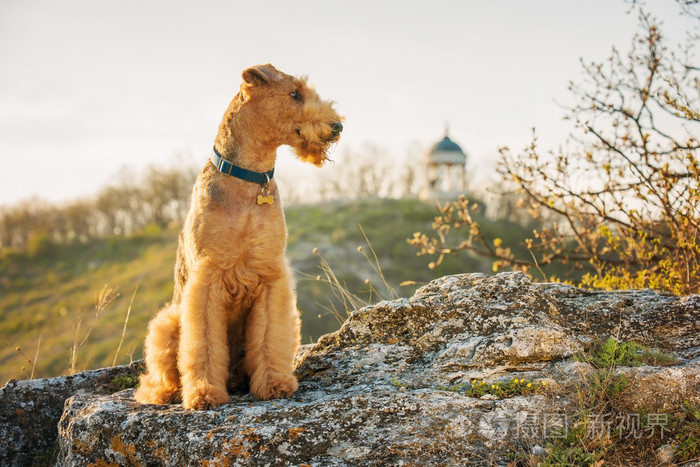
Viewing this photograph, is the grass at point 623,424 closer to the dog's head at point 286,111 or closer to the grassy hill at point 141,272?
the dog's head at point 286,111

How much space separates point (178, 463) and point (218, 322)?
37.1 inches

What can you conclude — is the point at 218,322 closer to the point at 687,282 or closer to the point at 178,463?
the point at 178,463

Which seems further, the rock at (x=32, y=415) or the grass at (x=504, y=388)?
the rock at (x=32, y=415)

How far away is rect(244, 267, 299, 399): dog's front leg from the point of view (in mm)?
3096

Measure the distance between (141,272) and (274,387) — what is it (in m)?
29.0

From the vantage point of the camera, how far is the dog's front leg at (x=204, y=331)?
3.04 metres

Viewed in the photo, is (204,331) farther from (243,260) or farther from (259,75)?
(259,75)

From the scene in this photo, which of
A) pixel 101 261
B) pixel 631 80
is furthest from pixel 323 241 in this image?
pixel 631 80

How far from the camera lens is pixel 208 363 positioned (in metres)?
3.07

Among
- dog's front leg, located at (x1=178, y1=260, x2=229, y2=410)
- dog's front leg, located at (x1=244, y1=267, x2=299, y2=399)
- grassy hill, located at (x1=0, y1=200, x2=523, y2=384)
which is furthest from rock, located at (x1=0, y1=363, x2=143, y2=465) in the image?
grassy hill, located at (x1=0, y1=200, x2=523, y2=384)

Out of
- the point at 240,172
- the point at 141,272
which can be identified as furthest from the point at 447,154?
the point at 240,172

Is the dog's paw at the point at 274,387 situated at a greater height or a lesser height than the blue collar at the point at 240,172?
lesser

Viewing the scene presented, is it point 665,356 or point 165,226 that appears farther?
point 165,226

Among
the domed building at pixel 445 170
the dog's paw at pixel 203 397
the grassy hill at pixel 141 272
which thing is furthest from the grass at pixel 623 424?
the domed building at pixel 445 170
